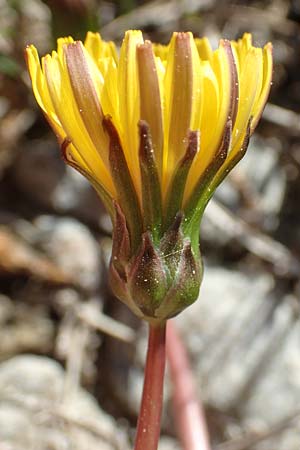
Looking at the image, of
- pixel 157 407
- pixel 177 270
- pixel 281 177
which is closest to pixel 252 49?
pixel 177 270

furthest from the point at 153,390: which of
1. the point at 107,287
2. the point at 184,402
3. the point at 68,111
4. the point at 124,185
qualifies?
the point at 107,287

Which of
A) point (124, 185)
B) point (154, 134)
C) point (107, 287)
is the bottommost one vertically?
point (107, 287)

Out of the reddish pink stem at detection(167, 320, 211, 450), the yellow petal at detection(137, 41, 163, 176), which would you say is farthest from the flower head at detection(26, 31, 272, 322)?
the reddish pink stem at detection(167, 320, 211, 450)

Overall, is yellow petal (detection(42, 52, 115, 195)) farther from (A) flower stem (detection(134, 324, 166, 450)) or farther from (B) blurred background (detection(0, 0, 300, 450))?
(B) blurred background (detection(0, 0, 300, 450))

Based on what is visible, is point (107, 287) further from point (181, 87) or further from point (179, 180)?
point (181, 87)

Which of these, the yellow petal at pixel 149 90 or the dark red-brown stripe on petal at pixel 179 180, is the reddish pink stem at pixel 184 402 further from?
the yellow petal at pixel 149 90

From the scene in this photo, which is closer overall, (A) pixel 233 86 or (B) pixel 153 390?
(A) pixel 233 86

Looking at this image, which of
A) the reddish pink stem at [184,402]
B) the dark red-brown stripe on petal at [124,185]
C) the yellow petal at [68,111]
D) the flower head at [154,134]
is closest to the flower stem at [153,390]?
the flower head at [154,134]
